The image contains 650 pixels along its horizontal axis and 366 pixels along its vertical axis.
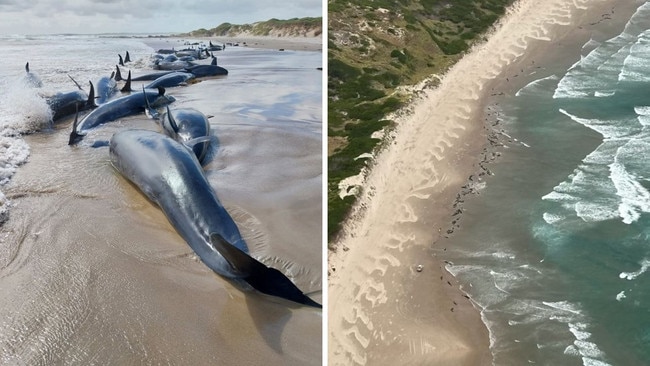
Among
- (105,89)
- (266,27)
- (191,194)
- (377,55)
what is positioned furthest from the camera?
(266,27)

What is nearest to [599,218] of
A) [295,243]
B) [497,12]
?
[295,243]

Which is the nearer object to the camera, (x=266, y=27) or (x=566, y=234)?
(x=566, y=234)

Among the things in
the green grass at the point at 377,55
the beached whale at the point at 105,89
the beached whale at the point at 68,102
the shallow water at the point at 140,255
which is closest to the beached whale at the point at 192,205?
the shallow water at the point at 140,255

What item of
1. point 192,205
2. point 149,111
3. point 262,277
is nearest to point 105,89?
point 149,111

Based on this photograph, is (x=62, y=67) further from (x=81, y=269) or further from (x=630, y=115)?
(x=630, y=115)

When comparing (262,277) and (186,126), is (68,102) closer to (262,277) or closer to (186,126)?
(186,126)

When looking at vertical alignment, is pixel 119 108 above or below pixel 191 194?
below
